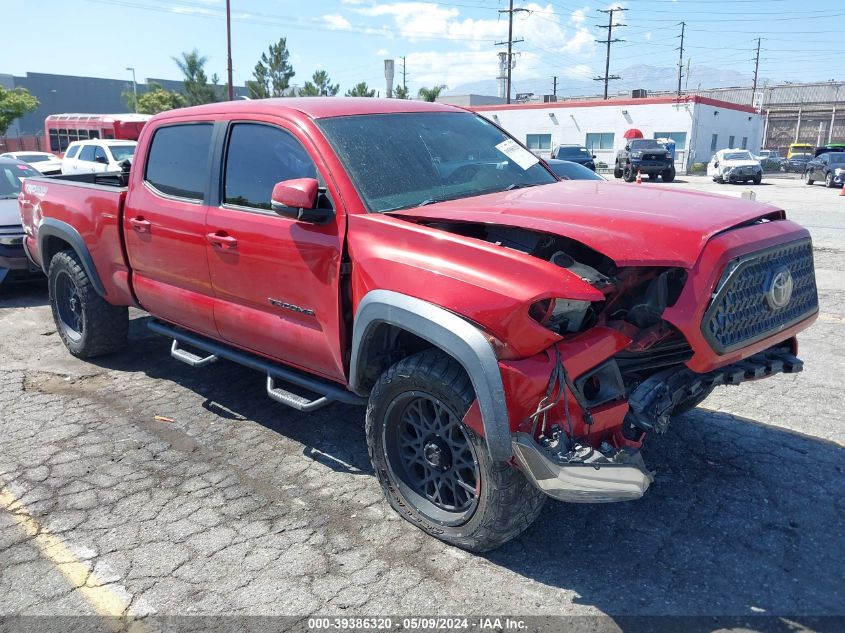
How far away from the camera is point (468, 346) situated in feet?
9.11

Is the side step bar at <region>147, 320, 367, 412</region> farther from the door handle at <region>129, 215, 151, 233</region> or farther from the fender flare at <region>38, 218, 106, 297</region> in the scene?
the door handle at <region>129, 215, 151, 233</region>

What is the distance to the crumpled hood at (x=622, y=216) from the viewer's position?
282 centimetres

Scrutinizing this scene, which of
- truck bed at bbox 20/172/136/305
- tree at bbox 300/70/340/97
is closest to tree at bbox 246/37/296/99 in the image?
tree at bbox 300/70/340/97

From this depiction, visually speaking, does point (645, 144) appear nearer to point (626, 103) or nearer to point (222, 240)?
point (626, 103)

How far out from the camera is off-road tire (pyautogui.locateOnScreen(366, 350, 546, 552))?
114 inches

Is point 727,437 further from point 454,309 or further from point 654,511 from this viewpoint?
point 454,309

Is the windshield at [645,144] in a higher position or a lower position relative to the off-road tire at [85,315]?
higher

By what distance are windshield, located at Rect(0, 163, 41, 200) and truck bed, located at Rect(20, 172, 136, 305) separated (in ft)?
11.8

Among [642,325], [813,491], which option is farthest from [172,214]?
[813,491]

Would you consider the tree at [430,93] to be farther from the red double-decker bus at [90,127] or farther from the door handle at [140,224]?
the door handle at [140,224]

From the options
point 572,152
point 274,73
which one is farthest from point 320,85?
point 572,152

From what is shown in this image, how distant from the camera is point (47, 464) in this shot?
162 inches

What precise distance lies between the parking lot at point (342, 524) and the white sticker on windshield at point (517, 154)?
1.92m

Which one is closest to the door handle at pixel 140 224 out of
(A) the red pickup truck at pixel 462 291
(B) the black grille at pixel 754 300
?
(A) the red pickup truck at pixel 462 291
